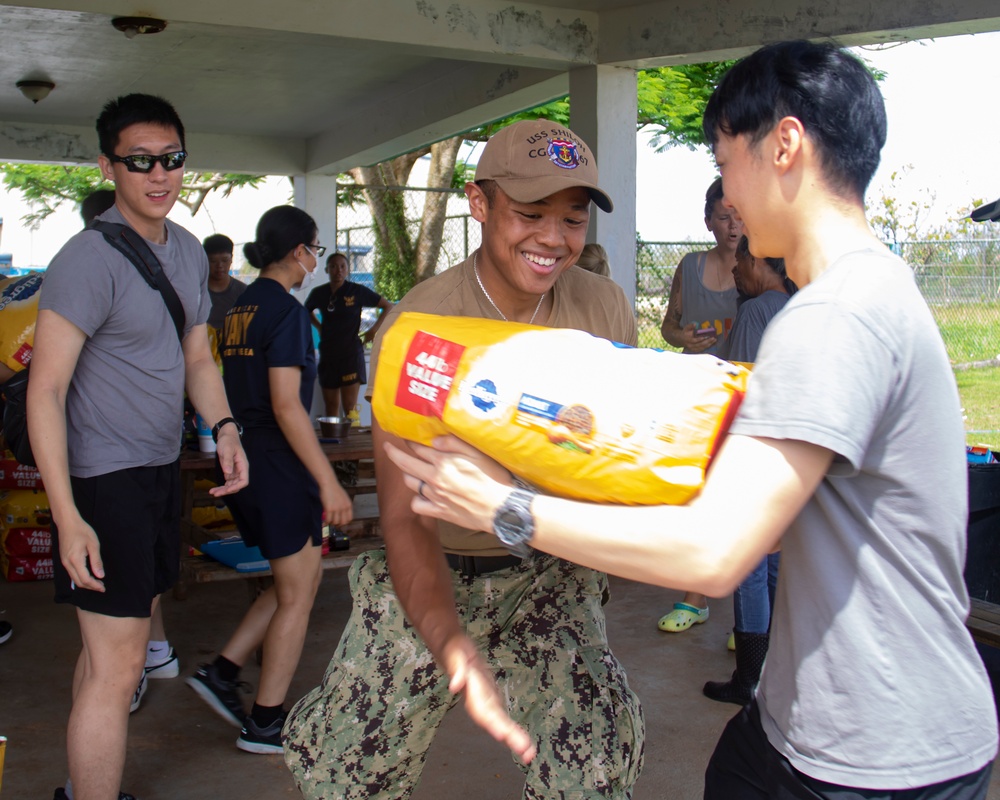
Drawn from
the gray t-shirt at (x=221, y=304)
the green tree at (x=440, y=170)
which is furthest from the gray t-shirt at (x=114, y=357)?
the green tree at (x=440, y=170)

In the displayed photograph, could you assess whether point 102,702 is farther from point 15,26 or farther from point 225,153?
point 225,153

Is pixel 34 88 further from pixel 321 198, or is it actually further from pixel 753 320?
pixel 753 320

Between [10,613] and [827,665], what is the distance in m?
5.17

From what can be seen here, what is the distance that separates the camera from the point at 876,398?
1297 mm

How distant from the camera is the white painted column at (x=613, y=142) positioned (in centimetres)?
673

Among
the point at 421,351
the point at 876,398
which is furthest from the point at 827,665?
the point at 421,351

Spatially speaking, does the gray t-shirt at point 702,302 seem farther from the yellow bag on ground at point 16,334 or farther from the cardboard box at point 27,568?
the cardboard box at point 27,568

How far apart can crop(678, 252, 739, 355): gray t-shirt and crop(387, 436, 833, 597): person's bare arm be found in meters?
3.81

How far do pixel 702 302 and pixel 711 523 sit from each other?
4.16 m

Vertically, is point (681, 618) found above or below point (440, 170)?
below

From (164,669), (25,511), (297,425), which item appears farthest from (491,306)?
(25,511)

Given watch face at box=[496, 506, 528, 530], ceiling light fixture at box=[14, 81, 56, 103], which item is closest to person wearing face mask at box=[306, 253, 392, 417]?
ceiling light fixture at box=[14, 81, 56, 103]

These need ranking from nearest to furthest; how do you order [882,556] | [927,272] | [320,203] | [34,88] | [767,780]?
[882,556] < [767,780] < [34,88] < [320,203] < [927,272]

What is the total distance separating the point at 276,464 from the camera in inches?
154
